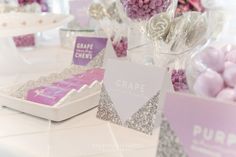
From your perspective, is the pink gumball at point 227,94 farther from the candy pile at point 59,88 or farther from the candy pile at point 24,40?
the candy pile at point 24,40

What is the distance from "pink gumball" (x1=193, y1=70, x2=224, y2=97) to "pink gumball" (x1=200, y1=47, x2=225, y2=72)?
0.01m

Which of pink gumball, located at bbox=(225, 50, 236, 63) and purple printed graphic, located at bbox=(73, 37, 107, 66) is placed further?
purple printed graphic, located at bbox=(73, 37, 107, 66)

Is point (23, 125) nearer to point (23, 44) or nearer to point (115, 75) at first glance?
point (115, 75)

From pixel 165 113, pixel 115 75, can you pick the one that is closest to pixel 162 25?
pixel 115 75

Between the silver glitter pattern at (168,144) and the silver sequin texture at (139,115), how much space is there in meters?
0.17

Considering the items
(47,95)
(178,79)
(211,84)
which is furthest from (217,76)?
(47,95)

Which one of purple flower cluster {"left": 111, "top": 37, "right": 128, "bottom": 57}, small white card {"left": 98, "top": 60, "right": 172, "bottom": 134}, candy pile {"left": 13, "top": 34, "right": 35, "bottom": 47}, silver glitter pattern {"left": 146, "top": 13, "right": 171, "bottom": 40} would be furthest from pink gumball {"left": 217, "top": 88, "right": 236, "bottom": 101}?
candy pile {"left": 13, "top": 34, "right": 35, "bottom": 47}

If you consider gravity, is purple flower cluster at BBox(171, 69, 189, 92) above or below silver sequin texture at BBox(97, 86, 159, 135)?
above

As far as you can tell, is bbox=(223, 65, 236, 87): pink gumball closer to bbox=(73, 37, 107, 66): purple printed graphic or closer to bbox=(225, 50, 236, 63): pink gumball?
bbox=(225, 50, 236, 63): pink gumball

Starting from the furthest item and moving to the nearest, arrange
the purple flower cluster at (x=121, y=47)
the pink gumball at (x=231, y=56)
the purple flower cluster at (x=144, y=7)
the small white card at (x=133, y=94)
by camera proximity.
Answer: the purple flower cluster at (x=121, y=47) → the purple flower cluster at (x=144, y=7) → the small white card at (x=133, y=94) → the pink gumball at (x=231, y=56)

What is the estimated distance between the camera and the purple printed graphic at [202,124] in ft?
1.54

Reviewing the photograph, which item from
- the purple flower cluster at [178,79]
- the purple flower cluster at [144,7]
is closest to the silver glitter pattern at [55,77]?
the purple flower cluster at [144,7]

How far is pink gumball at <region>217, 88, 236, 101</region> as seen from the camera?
506mm

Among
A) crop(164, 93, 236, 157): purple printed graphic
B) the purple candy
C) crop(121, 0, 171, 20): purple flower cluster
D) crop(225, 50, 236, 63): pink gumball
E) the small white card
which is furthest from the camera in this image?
crop(121, 0, 171, 20): purple flower cluster
